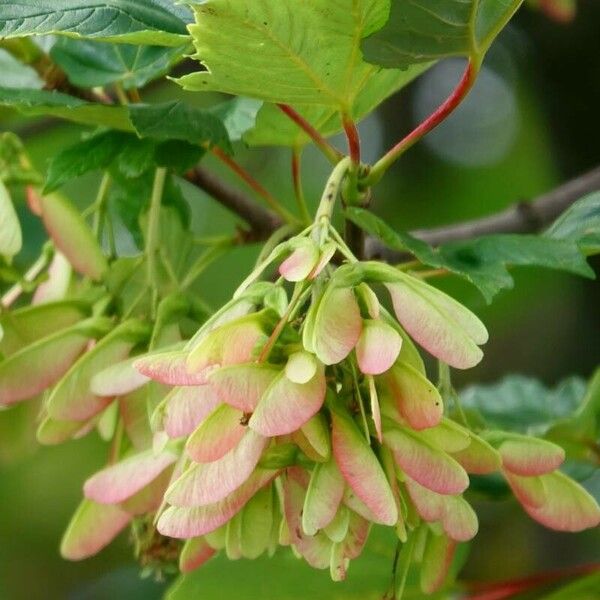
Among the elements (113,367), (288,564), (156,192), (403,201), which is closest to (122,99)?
(156,192)

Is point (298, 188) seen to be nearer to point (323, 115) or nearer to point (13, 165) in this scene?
point (323, 115)

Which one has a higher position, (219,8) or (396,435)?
(219,8)

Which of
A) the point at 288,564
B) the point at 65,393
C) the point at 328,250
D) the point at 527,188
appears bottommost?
the point at 527,188

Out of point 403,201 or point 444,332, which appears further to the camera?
point 403,201

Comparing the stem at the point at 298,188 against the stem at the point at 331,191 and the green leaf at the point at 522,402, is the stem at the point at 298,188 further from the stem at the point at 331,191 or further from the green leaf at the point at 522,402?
the green leaf at the point at 522,402

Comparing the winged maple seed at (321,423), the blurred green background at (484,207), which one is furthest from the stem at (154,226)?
the blurred green background at (484,207)

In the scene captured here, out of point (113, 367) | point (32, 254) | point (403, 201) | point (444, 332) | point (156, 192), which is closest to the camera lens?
point (444, 332)

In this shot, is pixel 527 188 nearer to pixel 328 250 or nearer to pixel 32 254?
pixel 32 254
